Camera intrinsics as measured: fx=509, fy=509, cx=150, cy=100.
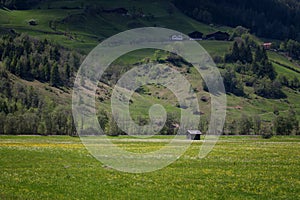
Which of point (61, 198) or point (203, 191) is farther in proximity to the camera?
point (203, 191)

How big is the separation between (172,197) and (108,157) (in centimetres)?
1845

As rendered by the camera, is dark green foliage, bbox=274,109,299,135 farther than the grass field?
Yes

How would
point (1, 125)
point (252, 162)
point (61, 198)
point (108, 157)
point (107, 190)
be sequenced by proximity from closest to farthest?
point (61, 198), point (107, 190), point (252, 162), point (108, 157), point (1, 125)

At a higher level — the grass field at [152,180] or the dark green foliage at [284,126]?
the grass field at [152,180]

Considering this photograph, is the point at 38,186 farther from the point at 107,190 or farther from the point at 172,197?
the point at 172,197

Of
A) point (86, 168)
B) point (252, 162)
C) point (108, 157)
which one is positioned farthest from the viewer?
point (108, 157)

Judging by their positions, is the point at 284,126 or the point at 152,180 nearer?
the point at 152,180

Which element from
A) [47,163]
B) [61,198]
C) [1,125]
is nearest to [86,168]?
[47,163]

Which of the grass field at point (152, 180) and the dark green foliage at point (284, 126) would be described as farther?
the dark green foliage at point (284, 126)

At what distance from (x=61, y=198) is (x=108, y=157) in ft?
60.3

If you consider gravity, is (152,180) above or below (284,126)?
above

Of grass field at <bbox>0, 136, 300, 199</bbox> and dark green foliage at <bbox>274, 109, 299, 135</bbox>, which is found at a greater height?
grass field at <bbox>0, 136, 300, 199</bbox>

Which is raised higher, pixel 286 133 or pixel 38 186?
pixel 38 186

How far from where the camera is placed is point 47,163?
4222 centimetres
